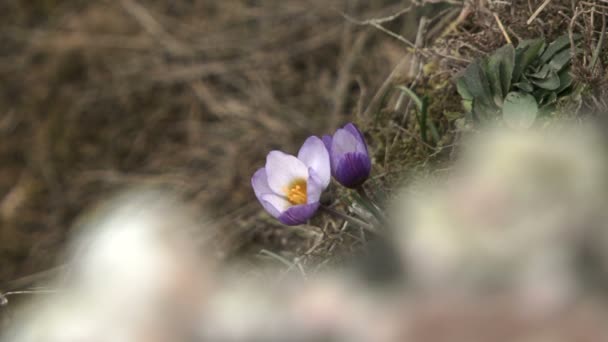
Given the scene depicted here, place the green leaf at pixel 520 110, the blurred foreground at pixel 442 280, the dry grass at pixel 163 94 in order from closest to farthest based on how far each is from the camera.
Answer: the blurred foreground at pixel 442 280 → the green leaf at pixel 520 110 → the dry grass at pixel 163 94

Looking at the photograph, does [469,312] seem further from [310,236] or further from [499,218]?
[310,236]

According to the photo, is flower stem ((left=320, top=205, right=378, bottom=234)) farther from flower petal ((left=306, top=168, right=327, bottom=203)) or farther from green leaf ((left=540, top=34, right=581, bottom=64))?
green leaf ((left=540, top=34, right=581, bottom=64))

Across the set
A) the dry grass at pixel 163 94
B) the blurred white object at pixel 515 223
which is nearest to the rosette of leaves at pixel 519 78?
the blurred white object at pixel 515 223

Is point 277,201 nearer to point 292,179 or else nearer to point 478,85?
point 292,179

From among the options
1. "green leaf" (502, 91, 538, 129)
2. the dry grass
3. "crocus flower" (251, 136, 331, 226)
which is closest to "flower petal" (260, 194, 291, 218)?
"crocus flower" (251, 136, 331, 226)

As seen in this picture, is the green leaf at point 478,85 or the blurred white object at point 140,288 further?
the green leaf at point 478,85

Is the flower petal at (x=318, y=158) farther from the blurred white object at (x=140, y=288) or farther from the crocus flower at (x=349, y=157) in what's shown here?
the blurred white object at (x=140, y=288)

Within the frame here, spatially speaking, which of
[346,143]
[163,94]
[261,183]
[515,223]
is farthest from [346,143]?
[163,94]
